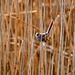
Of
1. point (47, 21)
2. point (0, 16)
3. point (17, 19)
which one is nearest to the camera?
point (0, 16)

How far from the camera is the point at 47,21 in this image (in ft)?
5.62

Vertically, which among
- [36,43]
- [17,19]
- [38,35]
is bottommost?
[36,43]

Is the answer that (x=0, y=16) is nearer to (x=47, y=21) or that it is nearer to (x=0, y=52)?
(x=0, y=52)

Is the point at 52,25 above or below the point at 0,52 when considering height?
above

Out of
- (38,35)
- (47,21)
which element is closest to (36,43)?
(47,21)

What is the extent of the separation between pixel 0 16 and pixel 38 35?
0.28m

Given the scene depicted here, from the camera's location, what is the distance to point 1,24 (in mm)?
977

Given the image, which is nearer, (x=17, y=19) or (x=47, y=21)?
(x=17, y=19)

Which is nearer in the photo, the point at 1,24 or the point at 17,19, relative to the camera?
the point at 1,24

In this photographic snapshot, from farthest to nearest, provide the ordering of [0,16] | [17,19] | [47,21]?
[47,21], [17,19], [0,16]

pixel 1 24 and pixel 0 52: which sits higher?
pixel 1 24

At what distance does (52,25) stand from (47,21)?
2.37 feet

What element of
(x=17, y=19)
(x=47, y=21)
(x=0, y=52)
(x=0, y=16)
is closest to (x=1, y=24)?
(x=0, y=16)

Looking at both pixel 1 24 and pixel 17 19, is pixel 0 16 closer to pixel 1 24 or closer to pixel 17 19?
pixel 1 24
